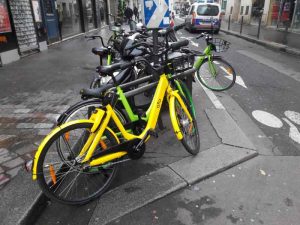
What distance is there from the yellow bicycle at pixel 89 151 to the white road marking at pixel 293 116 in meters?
2.32

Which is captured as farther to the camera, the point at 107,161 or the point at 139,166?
the point at 139,166

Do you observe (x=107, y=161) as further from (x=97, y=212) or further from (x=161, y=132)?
(x=161, y=132)

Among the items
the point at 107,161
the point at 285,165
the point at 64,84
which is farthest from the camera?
the point at 64,84

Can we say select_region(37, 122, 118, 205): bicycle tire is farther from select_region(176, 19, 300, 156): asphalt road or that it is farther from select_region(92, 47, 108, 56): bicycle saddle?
select_region(92, 47, 108, 56): bicycle saddle

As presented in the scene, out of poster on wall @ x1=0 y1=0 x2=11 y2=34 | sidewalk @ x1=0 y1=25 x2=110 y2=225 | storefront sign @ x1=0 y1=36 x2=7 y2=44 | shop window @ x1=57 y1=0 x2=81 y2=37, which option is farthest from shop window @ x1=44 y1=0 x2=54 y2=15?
storefront sign @ x1=0 y1=36 x2=7 y2=44

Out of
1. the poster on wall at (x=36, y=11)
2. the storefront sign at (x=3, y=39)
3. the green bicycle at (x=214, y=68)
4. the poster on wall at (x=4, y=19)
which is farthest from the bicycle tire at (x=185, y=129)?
the poster on wall at (x=36, y=11)

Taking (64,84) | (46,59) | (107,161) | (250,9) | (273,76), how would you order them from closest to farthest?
(107,161), (64,84), (273,76), (46,59), (250,9)

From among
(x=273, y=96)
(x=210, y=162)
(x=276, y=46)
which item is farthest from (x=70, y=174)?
(x=276, y=46)

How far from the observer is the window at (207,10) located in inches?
678

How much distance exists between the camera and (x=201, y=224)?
7.95 ft

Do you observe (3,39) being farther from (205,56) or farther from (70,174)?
(70,174)

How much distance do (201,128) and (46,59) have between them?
21.7 ft

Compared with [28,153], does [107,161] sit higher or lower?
higher

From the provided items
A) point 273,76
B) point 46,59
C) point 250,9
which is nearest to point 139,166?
point 273,76
